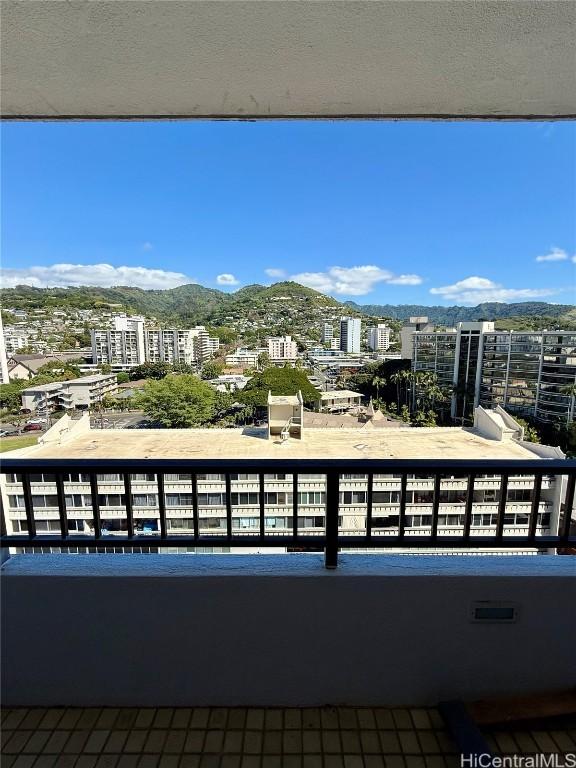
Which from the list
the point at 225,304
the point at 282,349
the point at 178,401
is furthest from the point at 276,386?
the point at 225,304

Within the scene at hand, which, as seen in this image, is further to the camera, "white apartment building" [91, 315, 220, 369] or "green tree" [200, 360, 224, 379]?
"green tree" [200, 360, 224, 379]

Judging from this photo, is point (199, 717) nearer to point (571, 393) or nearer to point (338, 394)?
point (571, 393)

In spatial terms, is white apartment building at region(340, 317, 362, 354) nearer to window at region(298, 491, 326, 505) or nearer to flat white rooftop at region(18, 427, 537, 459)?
flat white rooftop at region(18, 427, 537, 459)

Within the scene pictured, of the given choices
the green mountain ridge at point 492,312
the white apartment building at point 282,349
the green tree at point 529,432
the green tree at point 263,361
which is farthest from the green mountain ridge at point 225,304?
the green tree at point 529,432

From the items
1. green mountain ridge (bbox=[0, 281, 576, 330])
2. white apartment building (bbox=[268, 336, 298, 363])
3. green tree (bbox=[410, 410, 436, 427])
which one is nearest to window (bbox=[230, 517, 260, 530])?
green mountain ridge (bbox=[0, 281, 576, 330])

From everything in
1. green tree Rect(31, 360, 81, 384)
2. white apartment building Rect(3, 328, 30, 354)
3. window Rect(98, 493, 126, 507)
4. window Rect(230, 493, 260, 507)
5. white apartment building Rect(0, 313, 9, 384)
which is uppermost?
white apartment building Rect(3, 328, 30, 354)

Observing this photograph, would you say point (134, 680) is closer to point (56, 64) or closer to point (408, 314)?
point (56, 64)
